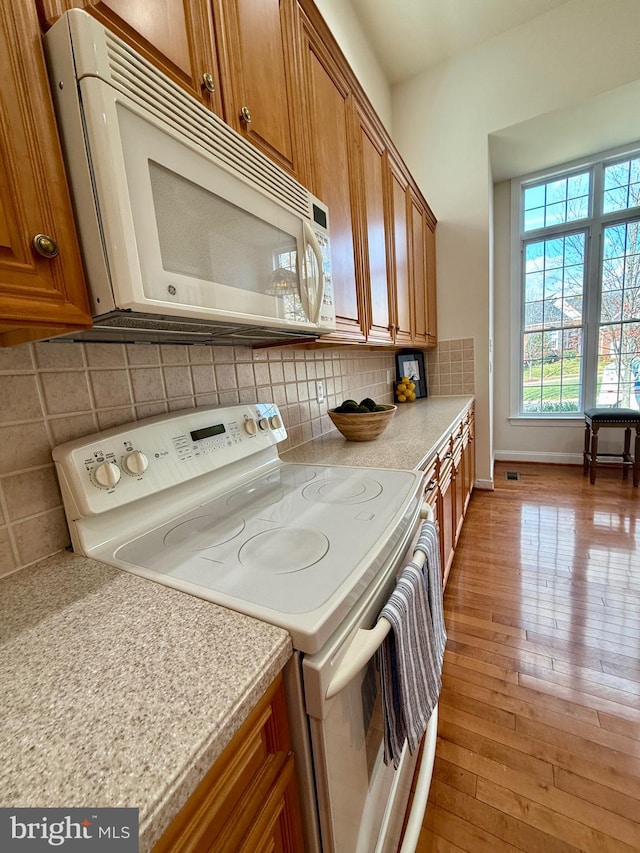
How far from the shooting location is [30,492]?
69cm

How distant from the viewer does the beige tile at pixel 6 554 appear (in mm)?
651

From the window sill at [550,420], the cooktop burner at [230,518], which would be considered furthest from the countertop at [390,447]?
the window sill at [550,420]

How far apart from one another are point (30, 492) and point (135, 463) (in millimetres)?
186

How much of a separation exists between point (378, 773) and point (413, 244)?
257cm

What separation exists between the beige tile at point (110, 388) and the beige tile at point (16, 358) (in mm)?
118

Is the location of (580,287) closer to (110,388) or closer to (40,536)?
(110,388)

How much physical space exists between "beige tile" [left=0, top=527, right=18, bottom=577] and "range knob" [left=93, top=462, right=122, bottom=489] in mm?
167

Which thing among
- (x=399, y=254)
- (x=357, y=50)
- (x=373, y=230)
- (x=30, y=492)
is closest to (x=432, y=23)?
(x=357, y=50)

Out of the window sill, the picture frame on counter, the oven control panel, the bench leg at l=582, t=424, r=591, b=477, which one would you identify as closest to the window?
the window sill

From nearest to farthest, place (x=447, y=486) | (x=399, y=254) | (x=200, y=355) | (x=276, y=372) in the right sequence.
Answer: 1. (x=200, y=355)
2. (x=276, y=372)
3. (x=447, y=486)
4. (x=399, y=254)

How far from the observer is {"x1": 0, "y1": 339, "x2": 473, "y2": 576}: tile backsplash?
66cm

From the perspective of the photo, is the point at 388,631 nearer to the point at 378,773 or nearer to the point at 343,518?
the point at 343,518

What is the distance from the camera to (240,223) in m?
0.74

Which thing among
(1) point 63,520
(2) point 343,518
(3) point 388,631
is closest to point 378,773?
(3) point 388,631
